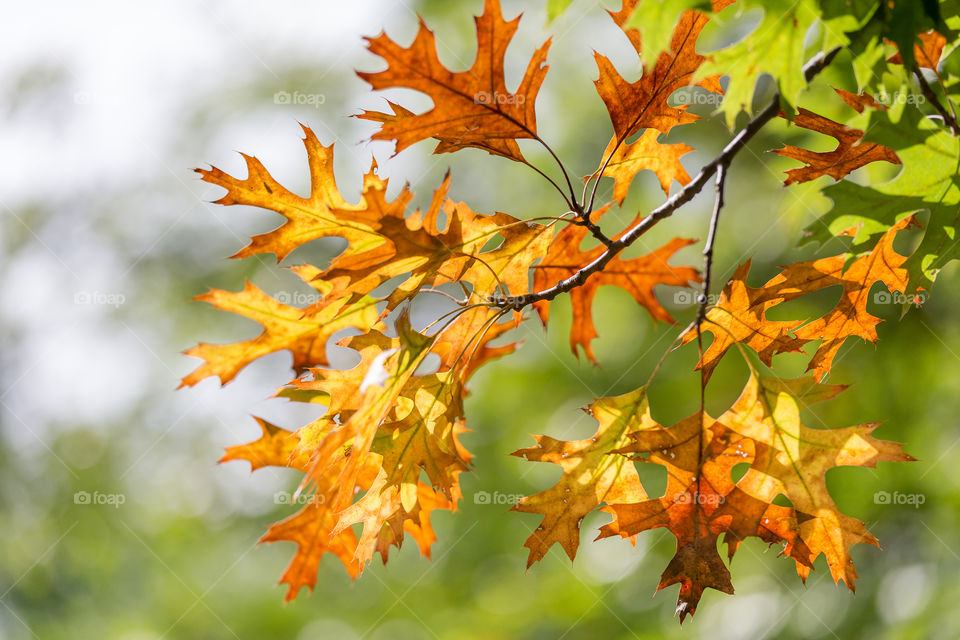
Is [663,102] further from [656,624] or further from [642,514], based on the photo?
[656,624]

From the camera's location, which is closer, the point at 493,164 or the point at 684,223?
the point at 684,223

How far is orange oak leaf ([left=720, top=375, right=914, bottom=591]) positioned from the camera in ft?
3.66

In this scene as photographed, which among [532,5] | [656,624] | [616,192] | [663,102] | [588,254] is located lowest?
[656,624]

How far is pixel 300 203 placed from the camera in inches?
45.9

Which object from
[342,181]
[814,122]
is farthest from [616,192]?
[342,181]

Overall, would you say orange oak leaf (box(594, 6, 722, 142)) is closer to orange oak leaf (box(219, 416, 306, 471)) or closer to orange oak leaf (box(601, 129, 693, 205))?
orange oak leaf (box(601, 129, 693, 205))

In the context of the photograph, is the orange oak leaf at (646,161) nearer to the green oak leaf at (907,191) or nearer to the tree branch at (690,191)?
the tree branch at (690,191)

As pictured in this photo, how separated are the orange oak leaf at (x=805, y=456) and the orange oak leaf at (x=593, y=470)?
0.58ft

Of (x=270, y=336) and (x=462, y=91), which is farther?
(x=270, y=336)

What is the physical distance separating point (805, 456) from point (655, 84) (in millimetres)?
684

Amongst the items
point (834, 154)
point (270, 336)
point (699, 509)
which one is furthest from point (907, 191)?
point (270, 336)

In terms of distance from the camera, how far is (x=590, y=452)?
1.22 m

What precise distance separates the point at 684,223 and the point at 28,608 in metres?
6.24

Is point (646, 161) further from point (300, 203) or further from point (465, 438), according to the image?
point (465, 438)
